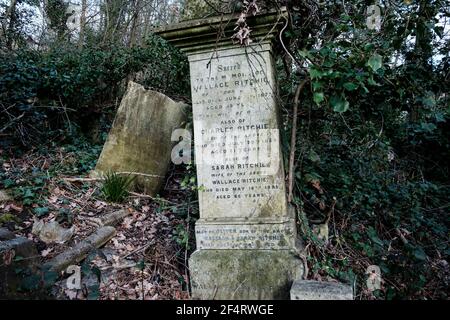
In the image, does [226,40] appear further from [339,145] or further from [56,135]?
[56,135]

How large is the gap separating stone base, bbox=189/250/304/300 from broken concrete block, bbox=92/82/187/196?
185 centimetres

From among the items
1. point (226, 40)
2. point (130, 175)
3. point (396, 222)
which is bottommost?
point (396, 222)

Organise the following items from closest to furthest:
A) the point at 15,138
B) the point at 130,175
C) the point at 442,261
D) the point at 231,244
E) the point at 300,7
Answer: the point at 231,244
the point at 300,7
the point at 442,261
the point at 130,175
the point at 15,138

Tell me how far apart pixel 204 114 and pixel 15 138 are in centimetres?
371

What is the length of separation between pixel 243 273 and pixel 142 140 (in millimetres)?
2522

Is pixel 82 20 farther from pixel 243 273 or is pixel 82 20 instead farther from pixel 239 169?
pixel 243 273

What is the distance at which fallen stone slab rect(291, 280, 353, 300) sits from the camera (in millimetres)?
2518

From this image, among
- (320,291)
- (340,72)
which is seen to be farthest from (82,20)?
(320,291)

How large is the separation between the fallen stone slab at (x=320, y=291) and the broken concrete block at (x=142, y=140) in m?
2.65

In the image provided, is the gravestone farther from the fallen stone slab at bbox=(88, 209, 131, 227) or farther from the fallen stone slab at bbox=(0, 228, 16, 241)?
the fallen stone slab at bbox=(0, 228, 16, 241)

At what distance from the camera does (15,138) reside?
5.43 m

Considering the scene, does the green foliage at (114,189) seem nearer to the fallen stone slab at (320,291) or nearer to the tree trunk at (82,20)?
the fallen stone slab at (320,291)

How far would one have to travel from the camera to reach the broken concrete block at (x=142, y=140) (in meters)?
4.78
